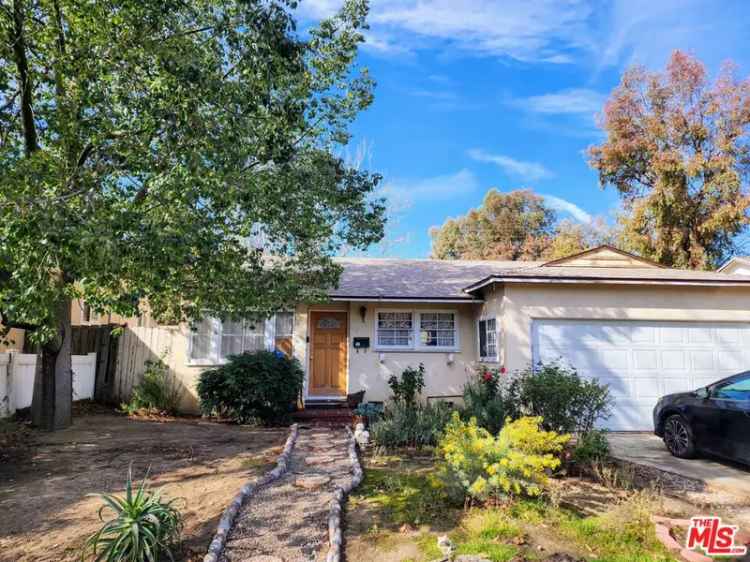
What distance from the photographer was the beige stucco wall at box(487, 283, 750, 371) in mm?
9938

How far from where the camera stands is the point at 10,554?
3922mm

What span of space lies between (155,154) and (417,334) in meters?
7.73

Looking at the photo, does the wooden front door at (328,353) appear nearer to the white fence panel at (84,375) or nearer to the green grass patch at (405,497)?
the green grass patch at (405,497)

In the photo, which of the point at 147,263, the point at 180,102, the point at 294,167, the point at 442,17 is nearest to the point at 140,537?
the point at 147,263

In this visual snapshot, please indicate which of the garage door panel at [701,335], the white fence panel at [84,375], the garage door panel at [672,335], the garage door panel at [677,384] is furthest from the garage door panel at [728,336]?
the white fence panel at [84,375]

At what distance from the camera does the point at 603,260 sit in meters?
12.6

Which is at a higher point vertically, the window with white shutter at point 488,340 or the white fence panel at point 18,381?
the window with white shutter at point 488,340

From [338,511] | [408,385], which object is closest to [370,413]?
[408,385]

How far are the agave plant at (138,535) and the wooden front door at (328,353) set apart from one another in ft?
26.5

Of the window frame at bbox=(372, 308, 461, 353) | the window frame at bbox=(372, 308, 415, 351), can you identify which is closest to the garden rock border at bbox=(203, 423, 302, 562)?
the window frame at bbox=(372, 308, 415, 351)

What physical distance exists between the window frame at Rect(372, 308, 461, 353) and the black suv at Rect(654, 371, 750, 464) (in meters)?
5.07

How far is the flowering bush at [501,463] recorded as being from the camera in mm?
4660

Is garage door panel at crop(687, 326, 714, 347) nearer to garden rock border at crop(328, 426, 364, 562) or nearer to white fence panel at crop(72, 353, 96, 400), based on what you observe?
garden rock border at crop(328, 426, 364, 562)

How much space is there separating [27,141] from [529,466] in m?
9.46
